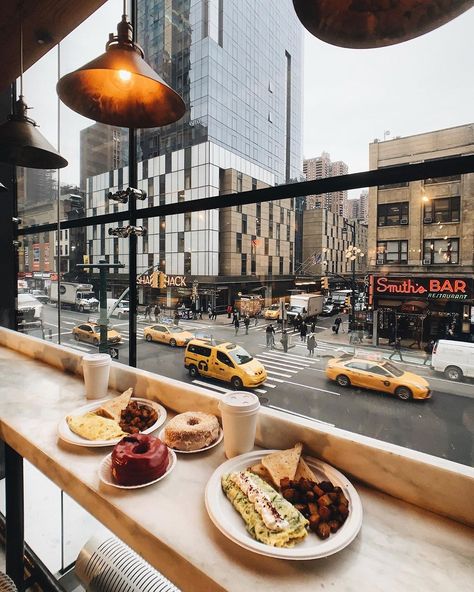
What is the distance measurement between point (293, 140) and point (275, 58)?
126cm

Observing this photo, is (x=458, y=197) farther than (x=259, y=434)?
Yes

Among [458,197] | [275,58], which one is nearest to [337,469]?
[458,197]

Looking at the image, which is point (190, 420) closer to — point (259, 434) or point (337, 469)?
point (259, 434)

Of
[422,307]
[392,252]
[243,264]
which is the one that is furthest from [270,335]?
[422,307]

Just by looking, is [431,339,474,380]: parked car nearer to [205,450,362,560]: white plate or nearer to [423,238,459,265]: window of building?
[423,238,459,265]: window of building

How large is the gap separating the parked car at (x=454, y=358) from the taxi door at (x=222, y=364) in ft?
9.78

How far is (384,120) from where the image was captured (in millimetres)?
2145

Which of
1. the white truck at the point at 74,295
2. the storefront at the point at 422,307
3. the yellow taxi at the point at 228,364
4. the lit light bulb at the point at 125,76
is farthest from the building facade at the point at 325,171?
the yellow taxi at the point at 228,364

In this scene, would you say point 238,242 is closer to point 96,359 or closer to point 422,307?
point 422,307

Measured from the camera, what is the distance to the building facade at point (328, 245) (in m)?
3.62

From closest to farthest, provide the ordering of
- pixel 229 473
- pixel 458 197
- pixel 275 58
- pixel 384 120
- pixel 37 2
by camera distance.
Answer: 1. pixel 229 473
2. pixel 37 2
3. pixel 384 120
4. pixel 458 197
5. pixel 275 58

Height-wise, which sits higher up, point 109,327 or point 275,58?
point 275,58

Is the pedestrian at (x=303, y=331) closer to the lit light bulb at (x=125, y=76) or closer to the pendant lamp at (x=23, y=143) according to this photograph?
the pendant lamp at (x=23, y=143)

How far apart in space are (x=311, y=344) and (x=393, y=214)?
8.23 feet
